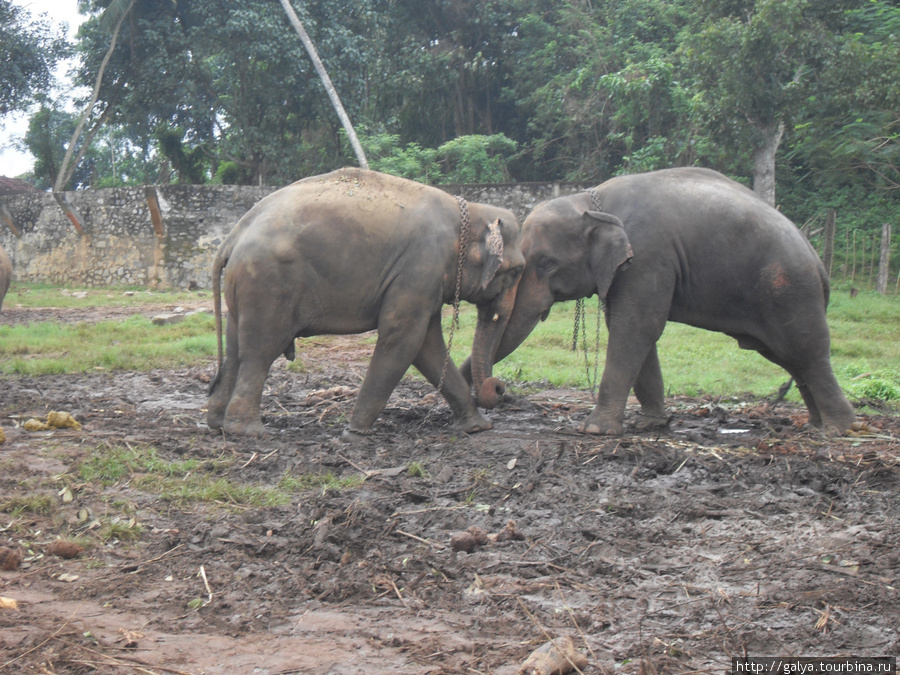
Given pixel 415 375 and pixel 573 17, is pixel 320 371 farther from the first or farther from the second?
pixel 573 17

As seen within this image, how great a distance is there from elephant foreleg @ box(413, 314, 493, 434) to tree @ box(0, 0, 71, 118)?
2072cm

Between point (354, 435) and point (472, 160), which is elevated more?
point (472, 160)

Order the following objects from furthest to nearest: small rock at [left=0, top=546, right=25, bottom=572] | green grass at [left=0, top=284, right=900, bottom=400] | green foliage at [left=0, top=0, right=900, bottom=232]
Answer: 1. green foliage at [left=0, top=0, right=900, bottom=232]
2. green grass at [left=0, top=284, right=900, bottom=400]
3. small rock at [left=0, top=546, right=25, bottom=572]

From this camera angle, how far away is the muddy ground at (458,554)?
9.51 ft

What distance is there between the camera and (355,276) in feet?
20.1

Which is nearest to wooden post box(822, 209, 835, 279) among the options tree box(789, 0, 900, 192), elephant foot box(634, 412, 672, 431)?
tree box(789, 0, 900, 192)

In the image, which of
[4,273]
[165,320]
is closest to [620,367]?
[4,273]

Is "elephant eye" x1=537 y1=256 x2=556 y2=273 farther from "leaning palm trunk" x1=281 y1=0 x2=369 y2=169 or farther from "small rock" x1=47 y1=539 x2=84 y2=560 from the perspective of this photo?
"leaning palm trunk" x1=281 y1=0 x2=369 y2=169

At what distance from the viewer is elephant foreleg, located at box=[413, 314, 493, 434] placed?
6.53m

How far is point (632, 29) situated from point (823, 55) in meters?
8.19

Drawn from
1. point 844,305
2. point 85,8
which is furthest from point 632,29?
point 85,8

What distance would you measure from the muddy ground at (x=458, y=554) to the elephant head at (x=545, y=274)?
2.13 ft

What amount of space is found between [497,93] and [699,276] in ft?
63.0

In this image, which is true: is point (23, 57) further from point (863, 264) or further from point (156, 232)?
point (863, 264)
